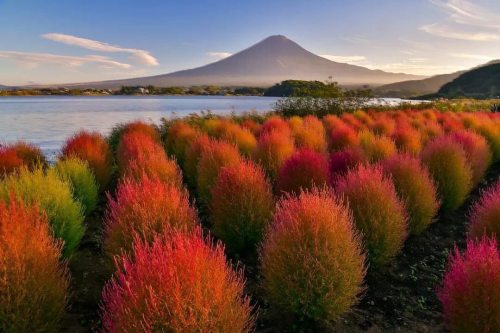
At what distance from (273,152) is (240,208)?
366 centimetres

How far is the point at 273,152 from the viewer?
31.5 ft

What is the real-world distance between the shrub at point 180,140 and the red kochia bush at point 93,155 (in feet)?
6.75

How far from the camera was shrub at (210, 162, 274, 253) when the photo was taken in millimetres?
6125

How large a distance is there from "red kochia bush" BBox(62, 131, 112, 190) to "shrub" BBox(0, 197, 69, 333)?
5828mm

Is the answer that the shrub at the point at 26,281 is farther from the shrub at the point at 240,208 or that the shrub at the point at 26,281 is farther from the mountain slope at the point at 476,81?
the mountain slope at the point at 476,81

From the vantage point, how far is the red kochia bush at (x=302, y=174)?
23.9ft

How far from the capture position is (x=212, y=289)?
3031mm

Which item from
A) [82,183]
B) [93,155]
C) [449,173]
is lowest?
[82,183]

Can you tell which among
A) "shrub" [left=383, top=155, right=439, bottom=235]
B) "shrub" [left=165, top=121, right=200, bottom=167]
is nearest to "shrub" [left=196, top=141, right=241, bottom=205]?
"shrub" [left=383, top=155, right=439, bottom=235]

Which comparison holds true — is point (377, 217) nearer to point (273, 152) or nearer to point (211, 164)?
point (211, 164)

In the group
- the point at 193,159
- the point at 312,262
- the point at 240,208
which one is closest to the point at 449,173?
Answer: the point at 240,208

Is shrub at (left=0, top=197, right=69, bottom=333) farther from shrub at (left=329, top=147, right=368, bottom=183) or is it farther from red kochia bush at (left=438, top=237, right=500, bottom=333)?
shrub at (left=329, top=147, right=368, bottom=183)

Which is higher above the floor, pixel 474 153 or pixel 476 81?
pixel 476 81

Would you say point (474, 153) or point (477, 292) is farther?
point (474, 153)
